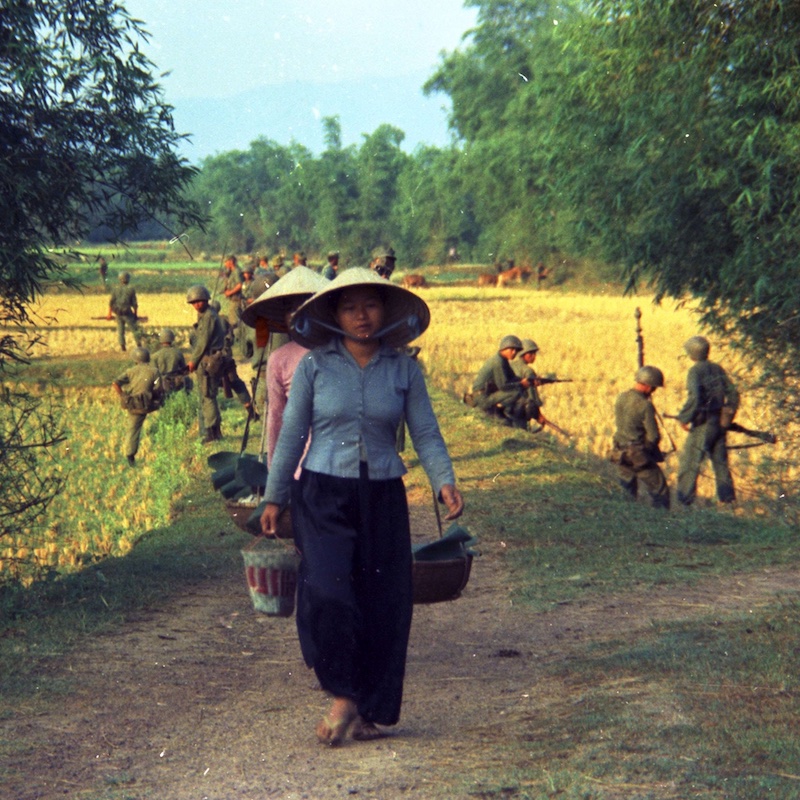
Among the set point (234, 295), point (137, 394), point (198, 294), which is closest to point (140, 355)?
point (137, 394)

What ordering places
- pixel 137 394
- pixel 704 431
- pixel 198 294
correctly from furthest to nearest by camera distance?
pixel 198 294, pixel 137 394, pixel 704 431

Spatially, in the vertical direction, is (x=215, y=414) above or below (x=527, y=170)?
below

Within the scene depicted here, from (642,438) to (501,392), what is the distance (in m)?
3.18

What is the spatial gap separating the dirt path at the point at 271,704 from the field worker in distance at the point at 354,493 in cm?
29

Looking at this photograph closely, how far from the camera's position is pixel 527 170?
5319cm

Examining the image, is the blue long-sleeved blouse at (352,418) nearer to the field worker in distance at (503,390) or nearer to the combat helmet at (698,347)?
the combat helmet at (698,347)

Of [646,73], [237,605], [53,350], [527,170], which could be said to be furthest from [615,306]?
[237,605]

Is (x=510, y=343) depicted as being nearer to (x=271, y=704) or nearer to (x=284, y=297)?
(x=284, y=297)

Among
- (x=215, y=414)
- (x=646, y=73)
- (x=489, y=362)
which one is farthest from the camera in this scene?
(x=215, y=414)

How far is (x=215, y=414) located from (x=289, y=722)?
11309 mm

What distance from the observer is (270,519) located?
5660mm

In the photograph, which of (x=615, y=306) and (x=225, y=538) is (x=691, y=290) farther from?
(x=615, y=306)

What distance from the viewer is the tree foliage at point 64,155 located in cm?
798

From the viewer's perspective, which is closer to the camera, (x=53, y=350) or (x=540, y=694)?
(x=540, y=694)
